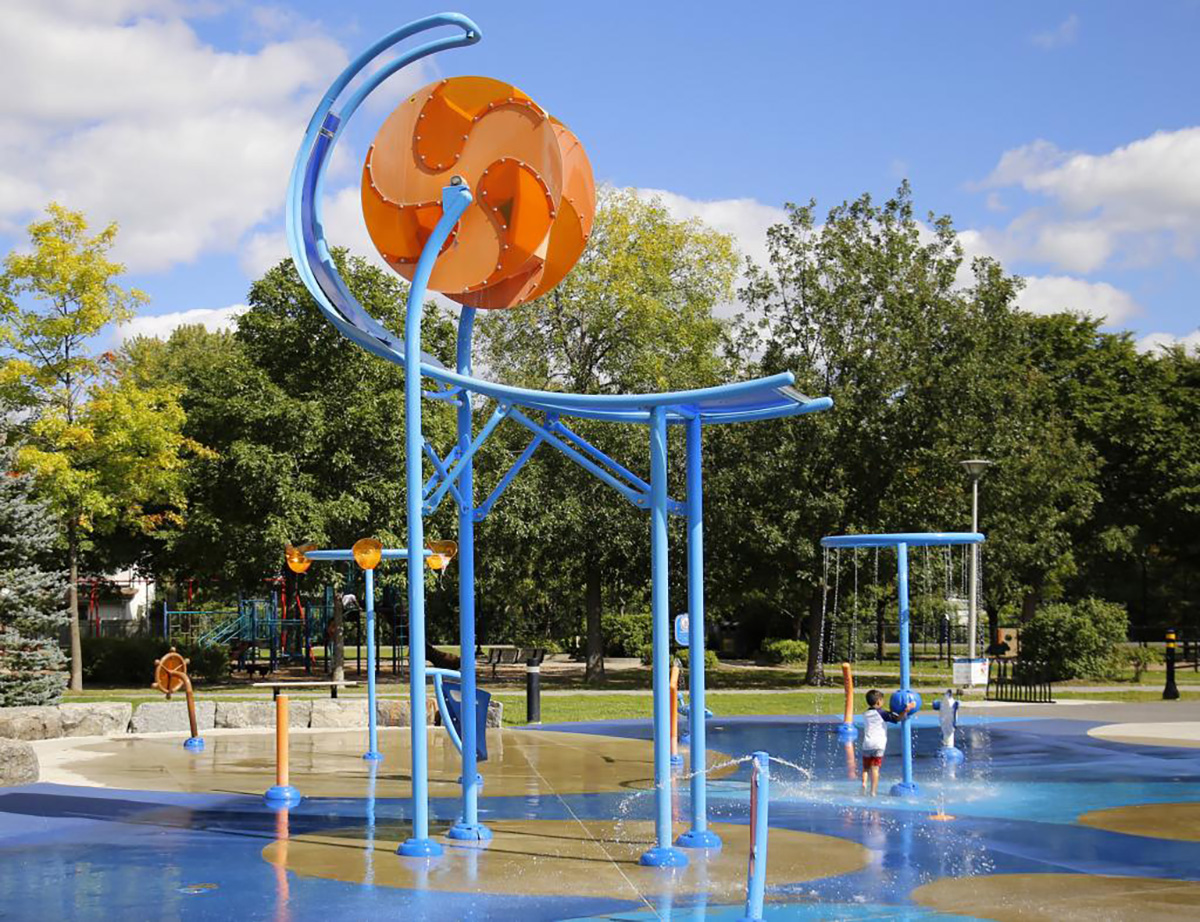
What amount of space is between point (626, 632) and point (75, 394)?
26011 millimetres

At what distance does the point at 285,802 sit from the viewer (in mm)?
13953

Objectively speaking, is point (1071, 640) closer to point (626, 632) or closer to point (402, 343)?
point (626, 632)

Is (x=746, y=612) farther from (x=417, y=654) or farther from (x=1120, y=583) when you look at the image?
(x=417, y=654)

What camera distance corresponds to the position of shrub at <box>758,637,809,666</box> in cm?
4716

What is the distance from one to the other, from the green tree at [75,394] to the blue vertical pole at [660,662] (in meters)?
21.6

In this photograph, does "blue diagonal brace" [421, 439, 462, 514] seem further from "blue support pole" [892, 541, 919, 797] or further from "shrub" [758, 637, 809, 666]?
"shrub" [758, 637, 809, 666]

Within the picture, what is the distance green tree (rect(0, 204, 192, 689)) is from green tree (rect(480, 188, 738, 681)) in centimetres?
977

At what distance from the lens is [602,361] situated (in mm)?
46250

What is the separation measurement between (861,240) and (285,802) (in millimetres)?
25587

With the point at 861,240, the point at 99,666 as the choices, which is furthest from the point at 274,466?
the point at 861,240

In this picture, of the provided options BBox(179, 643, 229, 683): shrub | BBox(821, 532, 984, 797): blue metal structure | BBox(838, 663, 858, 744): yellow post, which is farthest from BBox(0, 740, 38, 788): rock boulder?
BBox(179, 643, 229, 683): shrub

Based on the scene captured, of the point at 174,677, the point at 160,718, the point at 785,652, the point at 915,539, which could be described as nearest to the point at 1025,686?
the point at 915,539

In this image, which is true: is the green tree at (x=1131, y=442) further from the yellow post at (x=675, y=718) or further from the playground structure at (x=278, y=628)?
the yellow post at (x=675, y=718)

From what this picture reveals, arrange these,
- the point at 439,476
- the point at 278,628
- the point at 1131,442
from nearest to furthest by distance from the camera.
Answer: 1. the point at 439,476
2. the point at 278,628
3. the point at 1131,442
